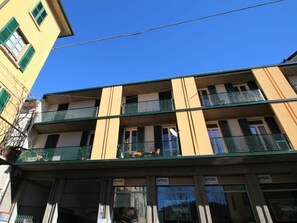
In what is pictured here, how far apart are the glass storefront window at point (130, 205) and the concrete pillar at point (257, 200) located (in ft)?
16.3

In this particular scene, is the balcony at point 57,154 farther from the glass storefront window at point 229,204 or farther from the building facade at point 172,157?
the glass storefront window at point 229,204

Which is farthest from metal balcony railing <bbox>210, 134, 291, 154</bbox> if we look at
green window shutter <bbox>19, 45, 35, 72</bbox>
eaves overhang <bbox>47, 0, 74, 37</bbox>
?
eaves overhang <bbox>47, 0, 74, 37</bbox>

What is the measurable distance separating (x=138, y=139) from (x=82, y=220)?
21.5 feet

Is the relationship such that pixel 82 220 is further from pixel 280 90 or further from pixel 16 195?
pixel 280 90

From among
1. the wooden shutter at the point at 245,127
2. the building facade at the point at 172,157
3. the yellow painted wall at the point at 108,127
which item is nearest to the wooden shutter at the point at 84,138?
the building facade at the point at 172,157

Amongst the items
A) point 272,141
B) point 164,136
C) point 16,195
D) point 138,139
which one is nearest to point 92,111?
point 138,139

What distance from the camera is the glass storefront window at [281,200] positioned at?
25.7 feet

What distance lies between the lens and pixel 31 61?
10117 millimetres

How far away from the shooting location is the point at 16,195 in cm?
1051

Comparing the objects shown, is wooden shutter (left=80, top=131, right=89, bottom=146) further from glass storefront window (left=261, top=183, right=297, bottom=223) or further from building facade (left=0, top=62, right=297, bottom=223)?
glass storefront window (left=261, top=183, right=297, bottom=223)

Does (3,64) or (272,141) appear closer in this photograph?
(3,64)

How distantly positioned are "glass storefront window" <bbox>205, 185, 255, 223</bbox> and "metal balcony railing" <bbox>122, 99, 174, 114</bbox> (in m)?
5.72

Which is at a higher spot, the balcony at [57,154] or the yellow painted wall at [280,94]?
the yellow painted wall at [280,94]

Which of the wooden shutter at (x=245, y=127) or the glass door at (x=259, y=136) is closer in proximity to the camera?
the glass door at (x=259, y=136)
